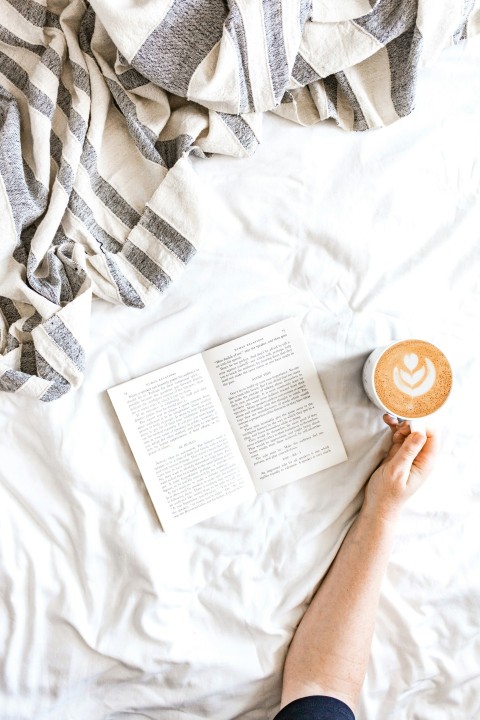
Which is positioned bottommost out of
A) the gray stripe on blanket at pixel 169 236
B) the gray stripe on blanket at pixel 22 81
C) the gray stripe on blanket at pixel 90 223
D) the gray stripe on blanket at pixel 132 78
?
the gray stripe on blanket at pixel 169 236

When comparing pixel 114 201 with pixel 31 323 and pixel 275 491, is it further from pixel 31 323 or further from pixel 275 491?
pixel 275 491

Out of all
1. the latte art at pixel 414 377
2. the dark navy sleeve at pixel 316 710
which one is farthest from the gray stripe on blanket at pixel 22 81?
the dark navy sleeve at pixel 316 710

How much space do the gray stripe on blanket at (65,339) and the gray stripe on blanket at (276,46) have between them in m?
Result: 0.40

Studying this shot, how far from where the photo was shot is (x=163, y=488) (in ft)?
2.90

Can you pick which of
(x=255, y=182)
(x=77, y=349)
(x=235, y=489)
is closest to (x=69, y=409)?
(x=77, y=349)

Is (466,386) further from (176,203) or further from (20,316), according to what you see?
(20,316)

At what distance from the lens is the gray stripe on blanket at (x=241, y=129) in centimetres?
87

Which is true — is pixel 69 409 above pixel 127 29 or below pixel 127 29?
below

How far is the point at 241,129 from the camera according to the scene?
2.88 feet

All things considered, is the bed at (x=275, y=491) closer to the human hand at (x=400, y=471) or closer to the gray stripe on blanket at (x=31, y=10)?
the human hand at (x=400, y=471)

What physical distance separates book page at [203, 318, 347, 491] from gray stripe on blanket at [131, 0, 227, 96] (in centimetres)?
35

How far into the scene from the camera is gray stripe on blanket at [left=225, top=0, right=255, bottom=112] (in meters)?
0.80

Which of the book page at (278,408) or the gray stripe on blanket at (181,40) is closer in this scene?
the gray stripe on blanket at (181,40)

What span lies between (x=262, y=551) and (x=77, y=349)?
0.37 meters
